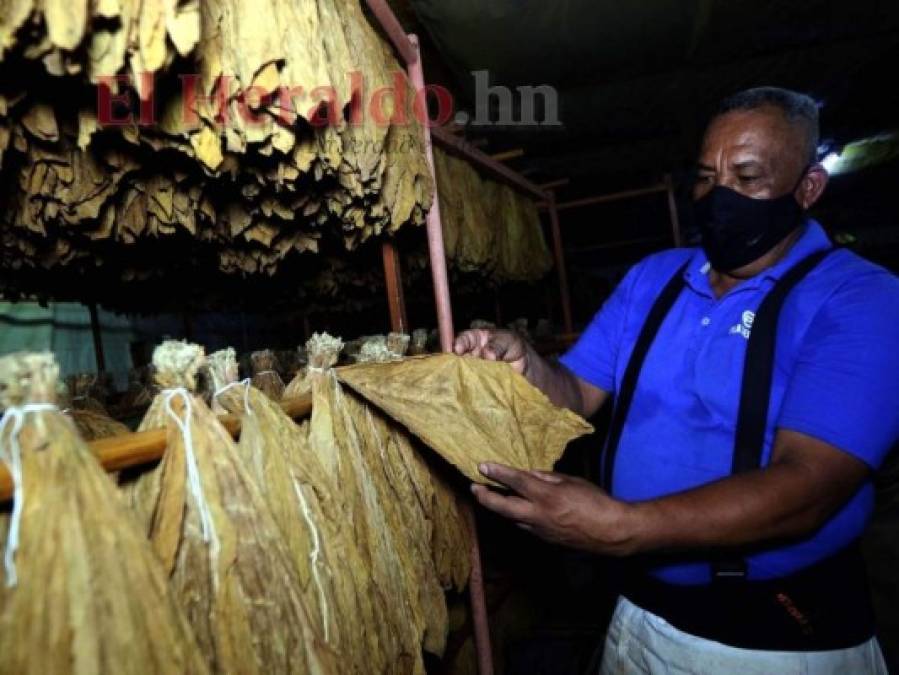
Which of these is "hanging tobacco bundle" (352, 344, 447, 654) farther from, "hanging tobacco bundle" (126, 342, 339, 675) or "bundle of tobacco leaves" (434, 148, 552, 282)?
"bundle of tobacco leaves" (434, 148, 552, 282)

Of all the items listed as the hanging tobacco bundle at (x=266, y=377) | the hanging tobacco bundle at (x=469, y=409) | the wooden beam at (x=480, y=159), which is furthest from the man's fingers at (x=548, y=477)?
the wooden beam at (x=480, y=159)

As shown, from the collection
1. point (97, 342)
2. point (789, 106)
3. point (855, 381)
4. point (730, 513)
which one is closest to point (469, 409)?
point (730, 513)

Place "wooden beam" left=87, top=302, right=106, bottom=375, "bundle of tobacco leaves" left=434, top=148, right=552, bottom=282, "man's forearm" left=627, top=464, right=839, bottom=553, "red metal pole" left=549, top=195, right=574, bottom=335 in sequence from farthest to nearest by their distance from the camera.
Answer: "red metal pole" left=549, top=195, right=574, bottom=335 < "wooden beam" left=87, top=302, right=106, bottom=375 < "bundle of tobacco leaves" left=434, top=148, right=552, bottom=282 < "man's forearm" left=627, top=464, right=839, bottom=553

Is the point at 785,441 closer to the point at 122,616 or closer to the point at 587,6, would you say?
the point at 122,616

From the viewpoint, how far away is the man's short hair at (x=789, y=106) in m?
1.71

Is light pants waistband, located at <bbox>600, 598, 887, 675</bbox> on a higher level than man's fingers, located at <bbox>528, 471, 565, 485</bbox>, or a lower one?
lower

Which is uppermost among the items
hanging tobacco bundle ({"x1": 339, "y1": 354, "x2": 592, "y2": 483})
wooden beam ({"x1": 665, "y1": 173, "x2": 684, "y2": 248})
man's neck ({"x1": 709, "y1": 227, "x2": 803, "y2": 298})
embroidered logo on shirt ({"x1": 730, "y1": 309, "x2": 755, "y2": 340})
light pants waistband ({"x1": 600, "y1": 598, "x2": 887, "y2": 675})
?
wooden beam ({"x1": 665, "y1": 173, "x2": 684, "y2": 248})

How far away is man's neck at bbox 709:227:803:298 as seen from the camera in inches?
71.6

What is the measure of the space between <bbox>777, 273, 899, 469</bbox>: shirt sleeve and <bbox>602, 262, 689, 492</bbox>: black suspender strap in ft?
1.80

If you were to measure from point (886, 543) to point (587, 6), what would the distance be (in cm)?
384

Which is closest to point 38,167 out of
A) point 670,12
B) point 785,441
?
point 785,441

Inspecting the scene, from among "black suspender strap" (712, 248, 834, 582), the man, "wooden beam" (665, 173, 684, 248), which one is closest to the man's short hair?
the man

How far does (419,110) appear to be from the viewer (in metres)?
1.99

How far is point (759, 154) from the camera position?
68.0 inches
